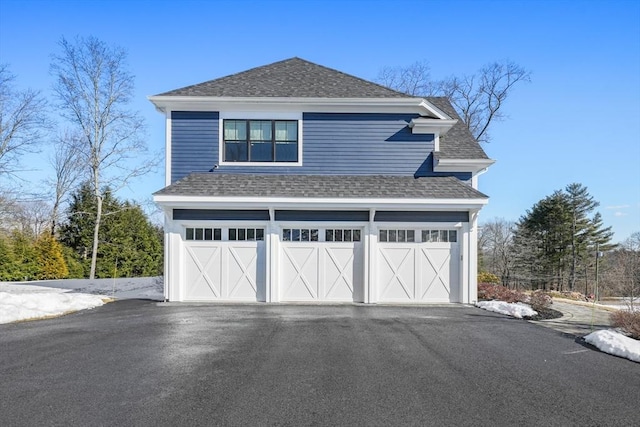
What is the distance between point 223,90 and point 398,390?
449 inches

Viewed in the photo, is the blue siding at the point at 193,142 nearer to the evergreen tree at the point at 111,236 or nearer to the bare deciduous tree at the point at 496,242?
the evergreen tree at the point at 111,236

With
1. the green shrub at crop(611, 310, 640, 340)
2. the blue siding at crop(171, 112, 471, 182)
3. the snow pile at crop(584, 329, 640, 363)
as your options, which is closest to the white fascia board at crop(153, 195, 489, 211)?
the blue siding at crop(171, 112, 471, 182)

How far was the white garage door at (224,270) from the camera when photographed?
13.4 metres

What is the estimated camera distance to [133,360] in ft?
22.3

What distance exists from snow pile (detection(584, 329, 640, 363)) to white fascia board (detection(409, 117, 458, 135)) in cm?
746

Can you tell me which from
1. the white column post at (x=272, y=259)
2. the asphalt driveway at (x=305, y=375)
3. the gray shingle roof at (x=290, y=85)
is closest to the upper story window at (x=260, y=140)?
the gray shingle roof at (x=290, y=85)

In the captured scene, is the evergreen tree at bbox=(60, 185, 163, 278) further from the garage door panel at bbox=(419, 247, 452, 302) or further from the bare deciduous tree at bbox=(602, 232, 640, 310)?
the bare deciduous tree at bbox=(602, 232, 640, 310)

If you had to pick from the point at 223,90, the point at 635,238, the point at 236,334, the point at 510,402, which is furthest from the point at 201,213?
the point at 635,238

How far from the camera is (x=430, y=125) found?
14.1 m

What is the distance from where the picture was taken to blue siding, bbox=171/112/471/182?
14.2 m

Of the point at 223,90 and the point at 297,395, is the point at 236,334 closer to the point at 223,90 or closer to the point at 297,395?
the point at 297,395

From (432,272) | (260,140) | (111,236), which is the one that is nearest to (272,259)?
(260,140)

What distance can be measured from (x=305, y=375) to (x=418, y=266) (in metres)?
8.13

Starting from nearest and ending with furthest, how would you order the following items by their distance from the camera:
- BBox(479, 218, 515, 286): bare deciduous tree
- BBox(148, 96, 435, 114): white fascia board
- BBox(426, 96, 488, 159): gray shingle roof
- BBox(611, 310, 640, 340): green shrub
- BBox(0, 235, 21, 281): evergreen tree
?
1. BBox(611, 310, 640, 340): green shrub
2. BBox(148, 96, 435, 114): white fascia board
3. BBox(426, 96, 488, 159): gray shingle roof
4. BBox(0, 235, 21, 281): evergreen tree
5. BBox(479, 218, 515, 286): bare deciduous tree
